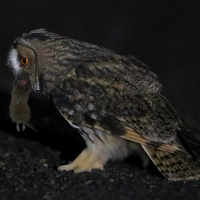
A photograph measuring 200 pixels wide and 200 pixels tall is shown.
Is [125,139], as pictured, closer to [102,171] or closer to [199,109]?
[102,171]

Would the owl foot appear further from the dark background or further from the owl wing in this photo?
the owl wing

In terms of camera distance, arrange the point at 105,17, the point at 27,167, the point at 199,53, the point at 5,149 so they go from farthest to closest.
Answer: the point at 105,17
the point at 199,53
the point at 5,149
the point at 27,167

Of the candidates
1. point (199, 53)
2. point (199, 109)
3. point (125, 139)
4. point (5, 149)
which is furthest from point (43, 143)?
point (199, 53)

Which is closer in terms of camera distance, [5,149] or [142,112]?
[142,112]

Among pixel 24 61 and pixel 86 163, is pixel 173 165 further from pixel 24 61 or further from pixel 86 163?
pixel 24 61

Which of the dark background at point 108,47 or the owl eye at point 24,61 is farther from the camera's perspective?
the owl eye at point 24,61

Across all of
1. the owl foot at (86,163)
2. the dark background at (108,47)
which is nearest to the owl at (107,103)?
the owl foot at (86,163)

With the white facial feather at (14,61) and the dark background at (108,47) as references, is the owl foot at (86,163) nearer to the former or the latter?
the dark background at (108,47)
